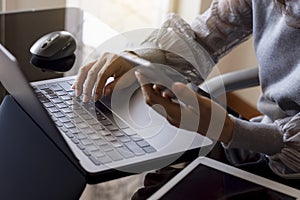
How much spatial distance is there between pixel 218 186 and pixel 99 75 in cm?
33

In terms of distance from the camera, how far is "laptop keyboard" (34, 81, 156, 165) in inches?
36.0

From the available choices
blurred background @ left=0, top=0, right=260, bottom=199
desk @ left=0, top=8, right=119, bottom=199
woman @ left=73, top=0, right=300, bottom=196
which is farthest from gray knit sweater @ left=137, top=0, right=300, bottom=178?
blurred background @ left=0, top=0, right=260, bottom=199

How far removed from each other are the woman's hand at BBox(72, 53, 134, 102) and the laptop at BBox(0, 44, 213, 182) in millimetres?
24

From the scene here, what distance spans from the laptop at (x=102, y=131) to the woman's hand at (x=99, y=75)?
0.08 ft

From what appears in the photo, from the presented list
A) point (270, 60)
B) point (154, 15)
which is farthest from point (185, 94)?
point (154, 15)

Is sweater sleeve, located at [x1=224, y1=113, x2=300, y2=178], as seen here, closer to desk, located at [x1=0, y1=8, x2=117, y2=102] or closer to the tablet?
the tablet

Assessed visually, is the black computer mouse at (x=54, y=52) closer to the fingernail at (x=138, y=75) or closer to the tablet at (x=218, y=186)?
the fingernail at (x=138, y=75)

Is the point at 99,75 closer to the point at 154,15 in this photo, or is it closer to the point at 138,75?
the point at 138,75

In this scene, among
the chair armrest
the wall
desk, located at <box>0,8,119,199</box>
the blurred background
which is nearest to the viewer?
desk, located at <box>0,8,119,199</box>

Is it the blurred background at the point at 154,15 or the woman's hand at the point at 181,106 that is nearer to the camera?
the woman's hand at the point at 181,106

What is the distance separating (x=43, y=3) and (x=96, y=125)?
4.45 ft

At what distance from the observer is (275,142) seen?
1007 mm

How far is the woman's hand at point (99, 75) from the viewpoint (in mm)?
1076

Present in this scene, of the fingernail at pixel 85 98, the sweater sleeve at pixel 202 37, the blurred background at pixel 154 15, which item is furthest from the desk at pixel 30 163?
the blurred background at pixel 154 15
